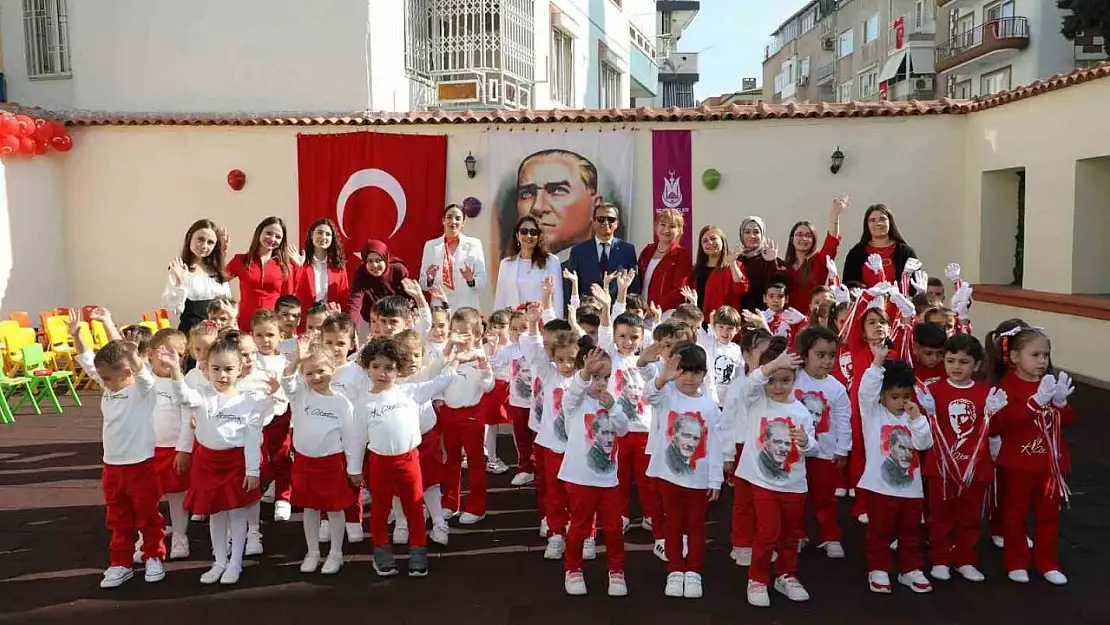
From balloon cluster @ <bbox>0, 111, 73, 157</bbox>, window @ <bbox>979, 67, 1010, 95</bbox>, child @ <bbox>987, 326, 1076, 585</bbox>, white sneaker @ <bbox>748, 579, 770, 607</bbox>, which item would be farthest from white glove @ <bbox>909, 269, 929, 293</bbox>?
window @ <bbox>979, 67, 1010, 95</bbox>

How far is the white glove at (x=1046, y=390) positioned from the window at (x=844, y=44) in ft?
111

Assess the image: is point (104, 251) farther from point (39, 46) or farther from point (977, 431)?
point (977, 431)

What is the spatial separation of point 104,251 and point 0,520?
574cm

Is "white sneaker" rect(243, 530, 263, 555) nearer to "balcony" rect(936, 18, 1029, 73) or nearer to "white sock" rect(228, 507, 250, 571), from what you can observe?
"white sock" rect(228, 507, 250, 571)

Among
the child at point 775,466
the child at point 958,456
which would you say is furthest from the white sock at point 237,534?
the child at point 958,456

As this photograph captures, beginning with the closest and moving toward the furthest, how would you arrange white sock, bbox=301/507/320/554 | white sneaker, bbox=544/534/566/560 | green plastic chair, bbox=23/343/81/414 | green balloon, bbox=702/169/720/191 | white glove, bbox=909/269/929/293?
white sock, bbox=301/507/320/554 < white sneaker, bbox=544/534/566/560 < white glove, bbox=909/269/929/293 < green plastic chair, bbox=23/343/81/414 < green balloon, bbox=702/169/720/191

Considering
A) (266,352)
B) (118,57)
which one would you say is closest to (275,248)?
(266,352)

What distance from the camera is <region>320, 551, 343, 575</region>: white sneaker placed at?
3.95m

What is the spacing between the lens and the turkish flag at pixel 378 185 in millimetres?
9266

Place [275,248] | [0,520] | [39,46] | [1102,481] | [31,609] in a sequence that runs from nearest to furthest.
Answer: [31,609]
[0,520]
[1102,481]
[275,248]
[39,46]

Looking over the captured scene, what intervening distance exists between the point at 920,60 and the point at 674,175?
22.3m

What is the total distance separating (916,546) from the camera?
3746 mm

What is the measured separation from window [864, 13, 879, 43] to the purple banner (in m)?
25.9

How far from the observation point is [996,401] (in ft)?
12.1
